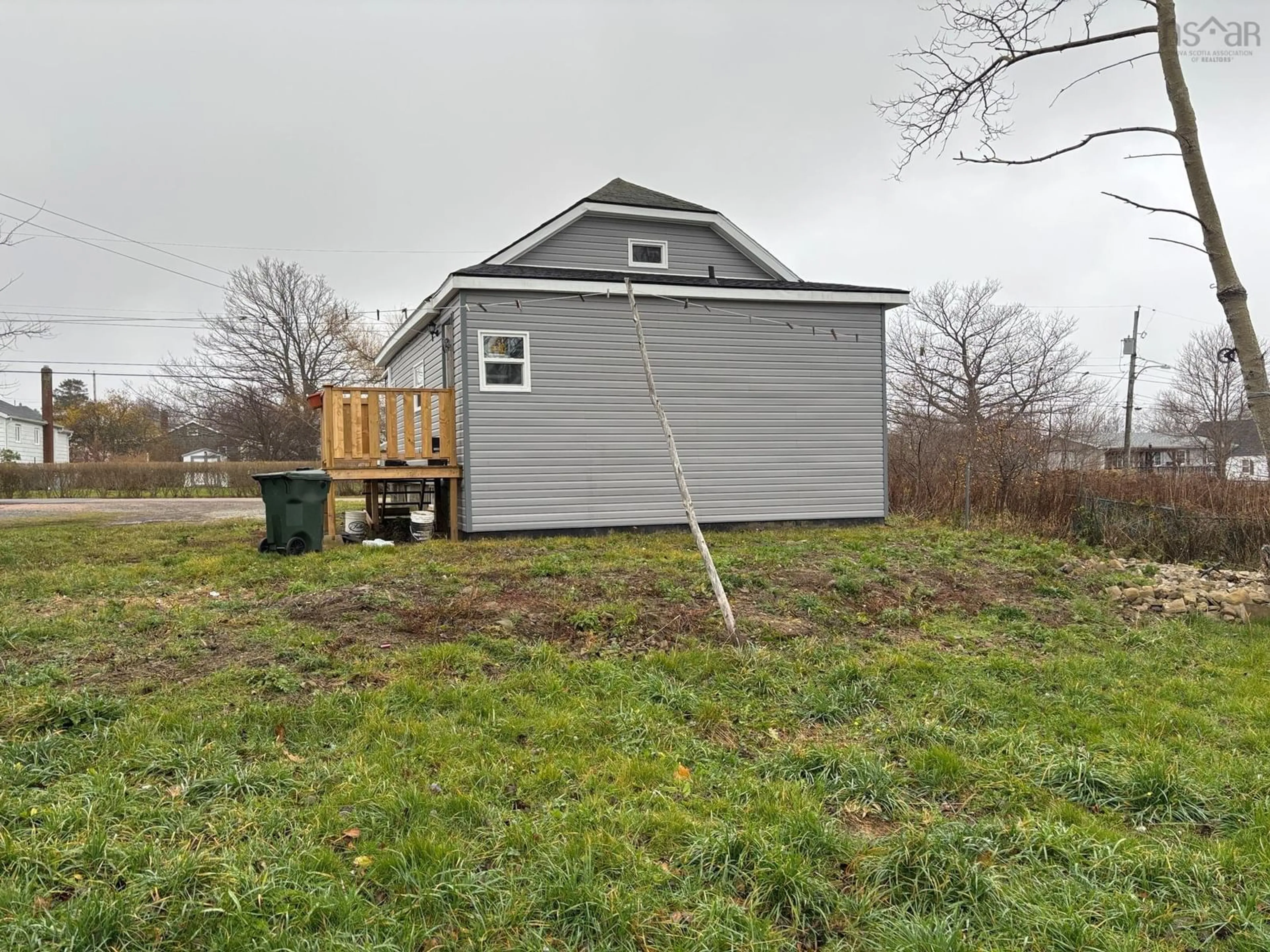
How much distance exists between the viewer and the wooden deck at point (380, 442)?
9.70 m

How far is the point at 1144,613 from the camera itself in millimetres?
6223

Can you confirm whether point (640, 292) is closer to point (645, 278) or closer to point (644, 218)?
point (645, 278)

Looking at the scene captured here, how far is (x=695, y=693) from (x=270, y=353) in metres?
32.2

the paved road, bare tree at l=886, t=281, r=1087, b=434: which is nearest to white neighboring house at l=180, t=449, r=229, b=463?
the paved road

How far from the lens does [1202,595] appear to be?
21.2 feet

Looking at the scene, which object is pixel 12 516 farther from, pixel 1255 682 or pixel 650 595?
pixel 1255 682

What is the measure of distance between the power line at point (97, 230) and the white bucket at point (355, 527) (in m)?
6.35

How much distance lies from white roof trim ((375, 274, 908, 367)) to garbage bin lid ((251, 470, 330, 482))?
3196mm

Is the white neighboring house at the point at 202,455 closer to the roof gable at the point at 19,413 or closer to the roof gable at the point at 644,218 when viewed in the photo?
the roof gable at the point at 19,413

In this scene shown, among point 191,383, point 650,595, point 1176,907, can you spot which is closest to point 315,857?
point 1176,907

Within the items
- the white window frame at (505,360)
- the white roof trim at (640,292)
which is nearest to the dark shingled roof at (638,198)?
the white roof trim at (640,292)

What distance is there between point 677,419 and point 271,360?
26.4 meters
